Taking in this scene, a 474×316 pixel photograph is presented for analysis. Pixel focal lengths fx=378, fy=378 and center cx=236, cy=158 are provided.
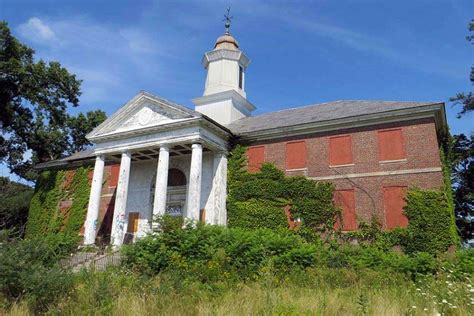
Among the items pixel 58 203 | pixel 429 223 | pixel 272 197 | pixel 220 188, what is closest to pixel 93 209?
pixel 58 203

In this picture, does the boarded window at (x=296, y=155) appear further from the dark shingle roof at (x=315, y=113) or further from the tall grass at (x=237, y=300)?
the tall grass at (x=237, y=300)

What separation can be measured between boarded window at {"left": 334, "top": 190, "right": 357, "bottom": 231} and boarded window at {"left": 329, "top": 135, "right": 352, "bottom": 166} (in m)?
1.79

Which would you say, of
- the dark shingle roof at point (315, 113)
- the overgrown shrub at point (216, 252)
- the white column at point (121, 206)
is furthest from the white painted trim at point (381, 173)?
the white column at point (121, 206)

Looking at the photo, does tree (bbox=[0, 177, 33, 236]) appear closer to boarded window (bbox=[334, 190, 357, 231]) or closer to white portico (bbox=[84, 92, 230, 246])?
white portico (bbox=[84, 92, 230, 246])

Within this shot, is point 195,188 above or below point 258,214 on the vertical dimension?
above

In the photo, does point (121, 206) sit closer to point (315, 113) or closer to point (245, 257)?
point (245, 257)

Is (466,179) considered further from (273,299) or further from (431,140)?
(273,299)

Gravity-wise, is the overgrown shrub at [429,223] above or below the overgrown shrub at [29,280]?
above

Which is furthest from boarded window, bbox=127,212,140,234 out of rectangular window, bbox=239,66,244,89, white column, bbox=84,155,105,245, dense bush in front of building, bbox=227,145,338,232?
rectangular window, bbox=239,66,244,89

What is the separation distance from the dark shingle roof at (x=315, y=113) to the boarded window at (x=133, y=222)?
9.31m

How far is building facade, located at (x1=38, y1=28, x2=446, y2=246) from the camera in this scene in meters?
20.0

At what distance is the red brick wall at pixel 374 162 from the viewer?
19.5m

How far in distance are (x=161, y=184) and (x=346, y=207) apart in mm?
10746

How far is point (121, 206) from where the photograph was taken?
23.7m
